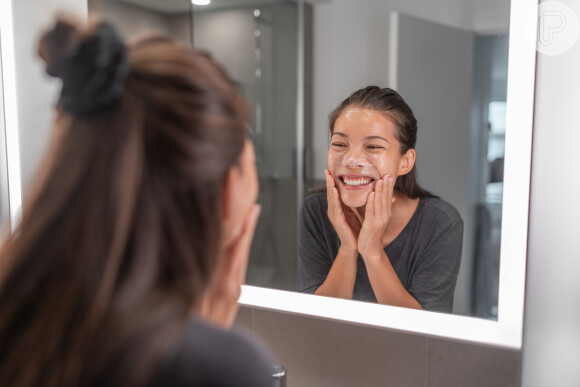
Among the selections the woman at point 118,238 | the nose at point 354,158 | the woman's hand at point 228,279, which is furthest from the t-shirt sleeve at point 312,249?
the woman at point 118,238

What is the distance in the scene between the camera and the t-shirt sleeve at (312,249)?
1.08 metres

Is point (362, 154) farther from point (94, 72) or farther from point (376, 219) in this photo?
point (94, 72)

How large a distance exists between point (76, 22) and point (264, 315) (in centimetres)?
86

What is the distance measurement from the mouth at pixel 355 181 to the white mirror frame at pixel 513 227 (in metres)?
0.25

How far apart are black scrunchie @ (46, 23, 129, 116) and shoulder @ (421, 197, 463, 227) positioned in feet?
2.37

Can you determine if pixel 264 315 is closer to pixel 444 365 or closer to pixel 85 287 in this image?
pixel 444 365

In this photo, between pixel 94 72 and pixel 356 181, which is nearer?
pixel 94 72

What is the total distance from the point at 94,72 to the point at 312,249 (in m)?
0.77

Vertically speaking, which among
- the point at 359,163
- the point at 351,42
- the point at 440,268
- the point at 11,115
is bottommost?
the point at 440,268

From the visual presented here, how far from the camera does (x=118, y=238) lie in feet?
1.27

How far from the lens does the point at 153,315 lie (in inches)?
15.0

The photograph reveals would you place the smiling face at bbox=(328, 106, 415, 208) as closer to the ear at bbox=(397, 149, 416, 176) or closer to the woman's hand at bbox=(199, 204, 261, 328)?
the ear at bbox=(397, 149, 416, 176)

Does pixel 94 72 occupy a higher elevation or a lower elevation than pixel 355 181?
higher

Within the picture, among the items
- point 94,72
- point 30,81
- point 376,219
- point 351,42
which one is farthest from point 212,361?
point 30,81
